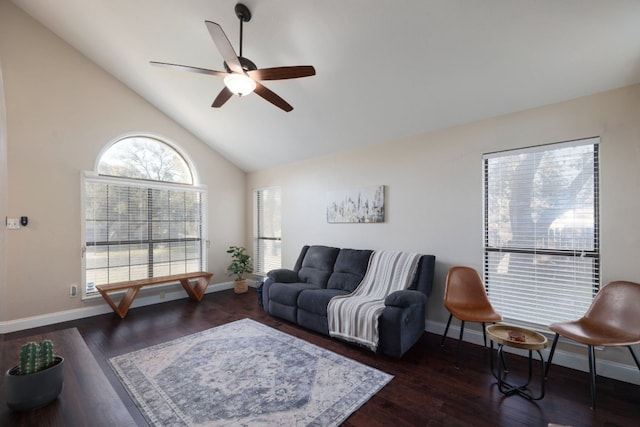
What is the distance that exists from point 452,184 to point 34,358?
367cm

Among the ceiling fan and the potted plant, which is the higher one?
the ceiling fan

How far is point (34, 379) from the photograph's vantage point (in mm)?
1147

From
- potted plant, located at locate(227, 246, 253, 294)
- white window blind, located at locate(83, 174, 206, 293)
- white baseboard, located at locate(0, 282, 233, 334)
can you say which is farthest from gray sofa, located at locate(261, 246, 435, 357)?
white window blind, located at locate(83, 174, 206, 293)

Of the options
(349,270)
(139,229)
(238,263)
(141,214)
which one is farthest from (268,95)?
(238,263)

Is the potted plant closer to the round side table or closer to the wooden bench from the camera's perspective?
the wooden bench

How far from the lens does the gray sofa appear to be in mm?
2748

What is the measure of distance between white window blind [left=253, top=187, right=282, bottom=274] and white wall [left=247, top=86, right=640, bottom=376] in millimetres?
276

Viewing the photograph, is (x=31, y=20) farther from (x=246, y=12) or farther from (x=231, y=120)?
(x=246, y=12)

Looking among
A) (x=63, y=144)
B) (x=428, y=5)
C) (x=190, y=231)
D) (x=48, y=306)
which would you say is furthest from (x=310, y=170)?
(x=48, y=306)

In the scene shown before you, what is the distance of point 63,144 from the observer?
3838 mm

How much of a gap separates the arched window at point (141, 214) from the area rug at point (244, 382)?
2.05 meters

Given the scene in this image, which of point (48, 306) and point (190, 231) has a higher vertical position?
point (190, 231)

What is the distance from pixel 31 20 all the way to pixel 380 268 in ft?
18.4

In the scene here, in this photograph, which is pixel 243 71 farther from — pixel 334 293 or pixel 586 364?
pixel 586 364
